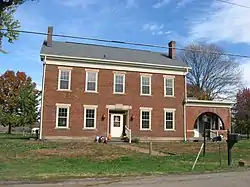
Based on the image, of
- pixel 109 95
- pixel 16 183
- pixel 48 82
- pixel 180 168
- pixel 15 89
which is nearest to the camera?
pixel 16 183

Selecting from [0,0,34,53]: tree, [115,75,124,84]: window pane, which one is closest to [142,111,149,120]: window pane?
[115,75,124,84]: window pane

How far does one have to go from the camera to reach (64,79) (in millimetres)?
27875

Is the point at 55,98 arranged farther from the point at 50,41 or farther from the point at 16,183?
the point at 16,183

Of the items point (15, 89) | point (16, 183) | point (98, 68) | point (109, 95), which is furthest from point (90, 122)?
point (15, 89)

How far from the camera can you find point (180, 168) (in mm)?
12883

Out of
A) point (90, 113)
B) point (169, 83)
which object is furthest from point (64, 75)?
point (169, 83)

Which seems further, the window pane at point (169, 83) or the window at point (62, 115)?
the window pane at point (169, 83)

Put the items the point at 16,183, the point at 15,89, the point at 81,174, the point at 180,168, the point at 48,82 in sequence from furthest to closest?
1. the point at 15,89
2. the point at 48,82
3. the point at 180,168
4. the point at 81,174
5. the point at 16,183

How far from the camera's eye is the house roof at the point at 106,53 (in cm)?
2881

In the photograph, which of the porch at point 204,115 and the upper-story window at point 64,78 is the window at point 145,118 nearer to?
the porch at point 204,115

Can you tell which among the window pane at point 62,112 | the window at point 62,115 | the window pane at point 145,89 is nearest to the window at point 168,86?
the window pane at point 145,89

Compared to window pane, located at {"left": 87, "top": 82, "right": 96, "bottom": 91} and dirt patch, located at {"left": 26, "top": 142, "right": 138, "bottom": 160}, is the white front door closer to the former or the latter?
window pane, located at {"left": 87, "top": 82, "right": 96, "bottom": 91}

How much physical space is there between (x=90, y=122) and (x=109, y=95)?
3068mm

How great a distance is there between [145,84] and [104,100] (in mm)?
4429
